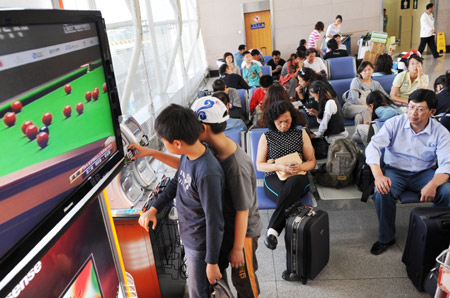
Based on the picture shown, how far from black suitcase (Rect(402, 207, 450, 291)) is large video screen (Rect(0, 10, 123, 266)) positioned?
2291mm

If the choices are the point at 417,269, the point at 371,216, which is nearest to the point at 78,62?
the point at 417,269

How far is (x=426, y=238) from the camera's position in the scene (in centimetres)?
252

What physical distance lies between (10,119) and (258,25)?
13767 millimetres

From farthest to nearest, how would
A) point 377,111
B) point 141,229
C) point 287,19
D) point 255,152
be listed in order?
1. point 287,19
2. point 377,111
3. point 255,152
4. point 141,229

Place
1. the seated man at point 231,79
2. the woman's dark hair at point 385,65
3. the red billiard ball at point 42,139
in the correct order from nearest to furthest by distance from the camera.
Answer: the red billiard ball at point 42,139, the woman's dark hair at point 385,65, the seated man at point 231,79

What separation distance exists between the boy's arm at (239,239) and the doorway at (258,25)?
12.6 meters

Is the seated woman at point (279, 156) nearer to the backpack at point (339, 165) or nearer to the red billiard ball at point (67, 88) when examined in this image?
the backpack at point (339, 165)

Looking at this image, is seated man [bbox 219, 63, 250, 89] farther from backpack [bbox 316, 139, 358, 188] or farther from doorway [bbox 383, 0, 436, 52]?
doorway [bbox 383, 0, 436, 52]

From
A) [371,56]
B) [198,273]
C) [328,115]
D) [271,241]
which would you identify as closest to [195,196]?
[198,273]

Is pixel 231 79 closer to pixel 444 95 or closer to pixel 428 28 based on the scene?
pixel 444 95

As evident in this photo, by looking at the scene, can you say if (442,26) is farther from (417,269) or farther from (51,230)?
(51,230)

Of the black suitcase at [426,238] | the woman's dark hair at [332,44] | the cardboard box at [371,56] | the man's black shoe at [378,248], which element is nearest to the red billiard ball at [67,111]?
the black suitcase at [426,238]

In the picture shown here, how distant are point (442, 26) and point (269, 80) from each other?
11.5 metres

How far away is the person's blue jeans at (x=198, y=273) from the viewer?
194 cm
